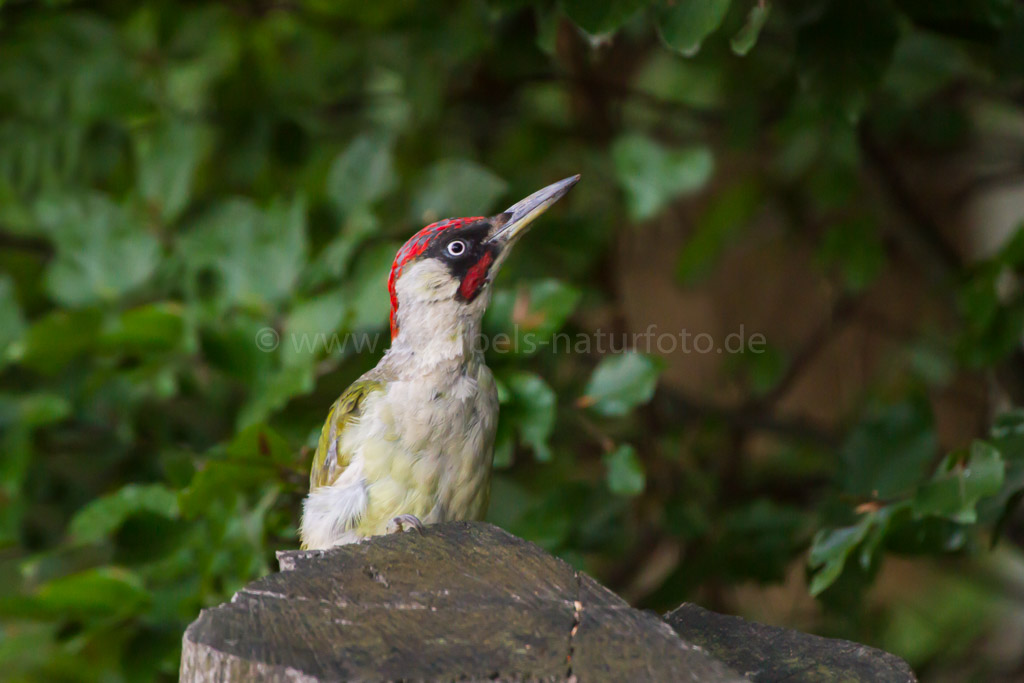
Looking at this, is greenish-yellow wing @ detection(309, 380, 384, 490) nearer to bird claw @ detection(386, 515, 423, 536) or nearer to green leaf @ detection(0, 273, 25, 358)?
bird claw @ detection(386, 515, 423, 536)

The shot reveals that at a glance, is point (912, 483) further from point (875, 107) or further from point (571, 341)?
point (875, 107)

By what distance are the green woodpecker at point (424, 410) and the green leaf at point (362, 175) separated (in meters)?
0.65

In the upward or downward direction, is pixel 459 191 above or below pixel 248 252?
above

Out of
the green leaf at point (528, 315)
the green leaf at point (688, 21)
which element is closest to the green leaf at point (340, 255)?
the green leaf at point (528, 315)

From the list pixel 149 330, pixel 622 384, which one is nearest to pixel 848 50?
pixel 622 384

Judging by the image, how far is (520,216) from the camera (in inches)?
113

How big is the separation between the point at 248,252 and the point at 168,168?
2.40 ft

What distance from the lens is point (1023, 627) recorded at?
5.83m

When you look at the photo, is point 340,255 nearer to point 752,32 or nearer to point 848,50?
point 752,32

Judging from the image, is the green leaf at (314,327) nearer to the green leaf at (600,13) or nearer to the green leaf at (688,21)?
the green leaf at (600,13)

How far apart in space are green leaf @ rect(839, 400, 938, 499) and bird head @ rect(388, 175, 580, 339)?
139 centimetres

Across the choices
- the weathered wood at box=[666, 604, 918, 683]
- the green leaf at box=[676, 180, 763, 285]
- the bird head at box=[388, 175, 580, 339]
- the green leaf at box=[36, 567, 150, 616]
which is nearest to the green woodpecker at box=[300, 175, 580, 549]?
the bird head at box=[388, 175, 580, 339]

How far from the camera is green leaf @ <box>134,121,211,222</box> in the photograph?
12.3 ft

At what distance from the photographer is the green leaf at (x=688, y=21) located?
91.2 inches
